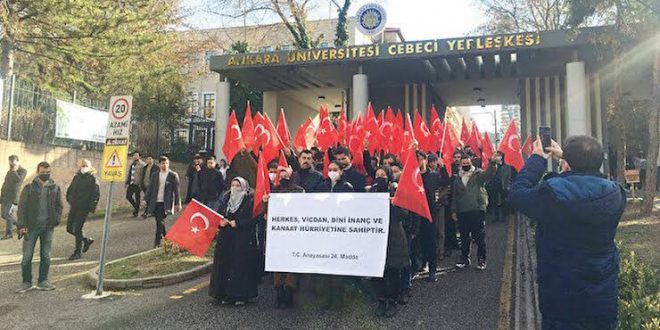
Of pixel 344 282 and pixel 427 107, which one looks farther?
pixel 427 107

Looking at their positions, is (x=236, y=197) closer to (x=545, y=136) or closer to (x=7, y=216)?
(x=545, y=136)

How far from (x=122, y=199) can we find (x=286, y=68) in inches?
316

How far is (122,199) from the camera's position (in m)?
17.4

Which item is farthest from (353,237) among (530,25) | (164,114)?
(530,25)

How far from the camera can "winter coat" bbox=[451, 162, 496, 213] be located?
7.96 metres

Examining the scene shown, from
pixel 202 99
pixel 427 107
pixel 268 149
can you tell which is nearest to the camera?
pixel 268 149

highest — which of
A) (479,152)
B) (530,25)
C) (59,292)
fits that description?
(530,25)

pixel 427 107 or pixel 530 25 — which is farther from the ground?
pixel 530 25

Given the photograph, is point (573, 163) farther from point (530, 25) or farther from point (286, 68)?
point (530, 25)

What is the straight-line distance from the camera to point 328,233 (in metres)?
5.86

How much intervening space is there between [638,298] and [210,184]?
7784 mm

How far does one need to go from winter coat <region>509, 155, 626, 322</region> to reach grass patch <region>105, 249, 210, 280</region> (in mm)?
6252

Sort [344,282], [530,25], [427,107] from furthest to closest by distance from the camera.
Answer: [530,25] < [427,107] < [344,282]

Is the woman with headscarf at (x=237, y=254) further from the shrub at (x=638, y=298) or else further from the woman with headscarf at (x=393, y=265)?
the shrub at (x=638, y=298)
